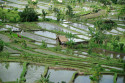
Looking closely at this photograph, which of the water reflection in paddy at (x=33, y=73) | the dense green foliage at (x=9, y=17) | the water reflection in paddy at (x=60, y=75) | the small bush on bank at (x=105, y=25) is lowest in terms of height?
the water reflection in paddy at (x=60, y=75)

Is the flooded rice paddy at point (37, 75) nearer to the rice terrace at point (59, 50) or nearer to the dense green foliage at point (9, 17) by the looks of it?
the rice terrace at point (59, 50)

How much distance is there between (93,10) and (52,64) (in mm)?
22148

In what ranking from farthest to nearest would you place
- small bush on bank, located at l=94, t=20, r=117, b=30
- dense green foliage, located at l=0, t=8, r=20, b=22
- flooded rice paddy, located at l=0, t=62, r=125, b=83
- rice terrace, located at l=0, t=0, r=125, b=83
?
dense green foliage, located at l=0, t=8, r=20, b=22, small bush on bank, located at l=94, t=20, r=117, b=30, rice terrace, located at l=0, t=0, r=125, b=83, flooded rice paddy, located at l=0, t=62, r=125, b=83

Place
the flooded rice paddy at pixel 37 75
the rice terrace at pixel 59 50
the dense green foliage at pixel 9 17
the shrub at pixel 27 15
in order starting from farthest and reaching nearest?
the shrub at pixel 27 15
the dense green foliage at pixel 9 17
the rice terrace at pixel 59 50
the flooded rice paddy at pixel 37 75

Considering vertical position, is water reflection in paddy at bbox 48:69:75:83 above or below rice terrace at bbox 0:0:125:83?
A: below

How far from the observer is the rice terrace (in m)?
16.7

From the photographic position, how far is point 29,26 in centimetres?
2942

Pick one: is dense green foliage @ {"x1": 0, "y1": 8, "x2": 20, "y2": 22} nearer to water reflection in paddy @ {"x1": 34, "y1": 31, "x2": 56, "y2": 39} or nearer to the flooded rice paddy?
water reflection in paddy @ {"x1": 34, "y1": 31, "x2": 56, "y2": 39}

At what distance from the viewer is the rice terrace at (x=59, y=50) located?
16.7m

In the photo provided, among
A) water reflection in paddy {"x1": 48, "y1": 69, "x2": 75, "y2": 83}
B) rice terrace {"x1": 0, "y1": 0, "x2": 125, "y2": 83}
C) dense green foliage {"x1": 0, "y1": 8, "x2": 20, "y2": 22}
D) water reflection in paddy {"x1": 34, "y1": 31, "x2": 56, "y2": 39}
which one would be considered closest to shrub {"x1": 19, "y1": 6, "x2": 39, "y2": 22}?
rice terrace {"x1": 0, "y1": 0, "x2": 125, "y2": 83}

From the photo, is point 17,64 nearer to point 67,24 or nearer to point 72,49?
point 72,49

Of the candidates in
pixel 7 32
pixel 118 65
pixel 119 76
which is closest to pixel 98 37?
pixel 118 65

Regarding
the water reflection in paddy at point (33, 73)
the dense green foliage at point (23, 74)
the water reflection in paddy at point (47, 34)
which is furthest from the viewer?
the water reflection in paddy at point (47, 34)

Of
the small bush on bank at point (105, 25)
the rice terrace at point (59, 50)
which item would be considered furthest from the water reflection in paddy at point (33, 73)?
the small bush on bank at point (105, 25)
